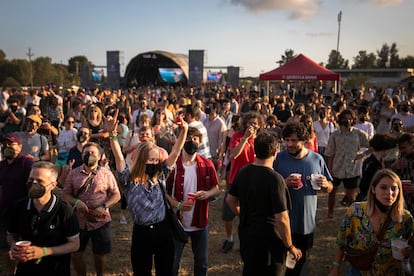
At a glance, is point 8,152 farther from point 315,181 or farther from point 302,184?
point 315,181

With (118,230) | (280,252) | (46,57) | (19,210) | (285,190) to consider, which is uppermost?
(46,57)

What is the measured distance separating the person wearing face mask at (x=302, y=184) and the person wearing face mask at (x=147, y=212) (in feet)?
4.13

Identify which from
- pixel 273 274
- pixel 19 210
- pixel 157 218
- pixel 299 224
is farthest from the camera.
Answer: pixel 299 224

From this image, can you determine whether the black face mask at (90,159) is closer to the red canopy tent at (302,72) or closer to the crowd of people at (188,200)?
the crowd of people at (188,200)

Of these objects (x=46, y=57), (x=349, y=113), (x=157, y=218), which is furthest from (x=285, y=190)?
(x=46, y=57)

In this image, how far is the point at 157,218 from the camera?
9.46ft

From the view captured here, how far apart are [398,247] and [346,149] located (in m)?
3.31

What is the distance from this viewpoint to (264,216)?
8.56ft

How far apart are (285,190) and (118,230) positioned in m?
3.72

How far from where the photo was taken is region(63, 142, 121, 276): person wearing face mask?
3375mm

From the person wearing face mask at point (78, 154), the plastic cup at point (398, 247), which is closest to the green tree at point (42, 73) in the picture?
the person wearing face mask at point (78, 154)

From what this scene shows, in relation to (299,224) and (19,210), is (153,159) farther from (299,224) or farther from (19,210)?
(299,224)

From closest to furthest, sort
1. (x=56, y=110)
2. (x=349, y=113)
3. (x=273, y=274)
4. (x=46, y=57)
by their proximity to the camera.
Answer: (x=273, y=274) → (x=349, y=113) → (x=56, y=110) → (x=46, y=57)

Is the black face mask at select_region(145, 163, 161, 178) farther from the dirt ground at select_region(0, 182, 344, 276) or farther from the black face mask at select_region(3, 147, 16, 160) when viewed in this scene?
the dirt ground at select_region(0, 182, 344, 276)
